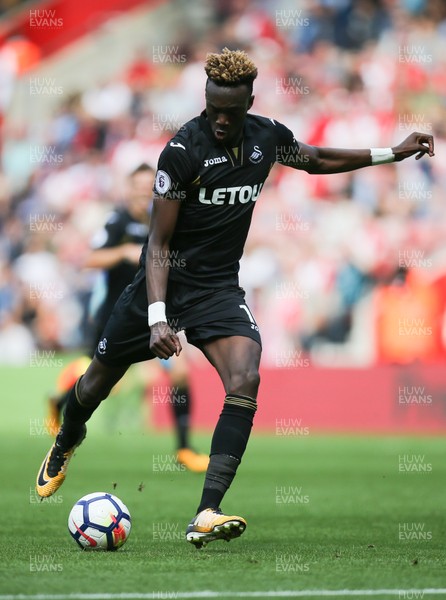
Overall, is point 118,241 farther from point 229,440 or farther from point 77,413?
point 229,440

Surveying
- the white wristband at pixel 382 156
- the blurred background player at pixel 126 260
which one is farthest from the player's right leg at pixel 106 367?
the blurred background player at pixel 126 260

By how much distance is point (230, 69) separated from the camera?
6148 millimetres

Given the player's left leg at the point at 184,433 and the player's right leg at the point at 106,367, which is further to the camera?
the player's left leg at the point at 184,433

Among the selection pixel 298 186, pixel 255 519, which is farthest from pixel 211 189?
pixel 298 186

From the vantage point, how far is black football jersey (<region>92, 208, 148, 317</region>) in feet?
34.9

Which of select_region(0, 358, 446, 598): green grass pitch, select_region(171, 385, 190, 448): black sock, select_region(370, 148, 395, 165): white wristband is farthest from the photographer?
select_region(171, 385, 190, 448): black sock

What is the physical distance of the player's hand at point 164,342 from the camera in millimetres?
6250

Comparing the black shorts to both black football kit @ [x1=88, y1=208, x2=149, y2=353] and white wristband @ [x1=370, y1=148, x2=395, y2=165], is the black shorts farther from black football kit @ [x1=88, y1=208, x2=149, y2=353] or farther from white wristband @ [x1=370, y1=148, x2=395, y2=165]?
black football kit @ [x1=88, y1=208, x2=149, y2=353]

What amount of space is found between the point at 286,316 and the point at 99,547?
1119 cm

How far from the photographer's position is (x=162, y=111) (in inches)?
784

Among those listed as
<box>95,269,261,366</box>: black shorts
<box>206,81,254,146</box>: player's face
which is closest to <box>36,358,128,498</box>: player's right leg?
<box>95,269,261,366</box>: black shorts

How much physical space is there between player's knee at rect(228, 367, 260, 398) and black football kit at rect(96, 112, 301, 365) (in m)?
0.26

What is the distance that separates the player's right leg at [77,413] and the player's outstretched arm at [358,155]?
1.69m

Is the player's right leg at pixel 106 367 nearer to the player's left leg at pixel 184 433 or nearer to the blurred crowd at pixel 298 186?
the player's left leg at pixel 184 433
